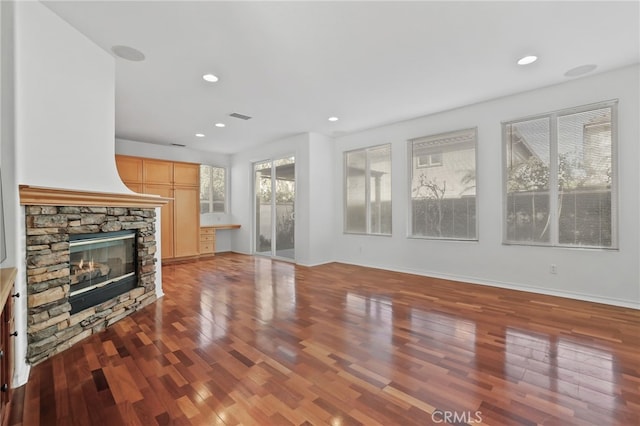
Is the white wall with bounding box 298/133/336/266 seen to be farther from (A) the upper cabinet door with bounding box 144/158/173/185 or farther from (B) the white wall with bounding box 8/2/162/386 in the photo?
(B) the white wall with bounding box 8/2/162/386

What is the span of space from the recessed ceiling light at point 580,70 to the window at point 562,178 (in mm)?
431

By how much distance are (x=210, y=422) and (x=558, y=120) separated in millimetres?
4891

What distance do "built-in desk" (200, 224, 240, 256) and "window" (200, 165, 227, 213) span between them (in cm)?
58

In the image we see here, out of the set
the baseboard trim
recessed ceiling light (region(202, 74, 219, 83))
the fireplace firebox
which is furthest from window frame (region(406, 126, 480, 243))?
the fireplace firebox

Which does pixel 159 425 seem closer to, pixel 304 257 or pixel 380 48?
pixel 380 48

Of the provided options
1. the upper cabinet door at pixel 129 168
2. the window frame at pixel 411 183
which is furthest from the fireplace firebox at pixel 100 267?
the window frame at pixel 411 183

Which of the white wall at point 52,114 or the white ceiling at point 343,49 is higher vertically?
the white ceiling at point 343,49

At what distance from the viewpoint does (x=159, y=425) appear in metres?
1.56

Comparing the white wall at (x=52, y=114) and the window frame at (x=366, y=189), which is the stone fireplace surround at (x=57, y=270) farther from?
the window frame at (x=366, y=189)

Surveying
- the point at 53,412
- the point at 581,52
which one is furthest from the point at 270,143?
the point at 53,412

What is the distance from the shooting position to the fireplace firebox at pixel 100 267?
2.65 m

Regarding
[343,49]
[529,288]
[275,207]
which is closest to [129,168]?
[275,207]

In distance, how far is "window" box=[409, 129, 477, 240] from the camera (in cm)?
460

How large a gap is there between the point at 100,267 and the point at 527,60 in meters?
4.93
